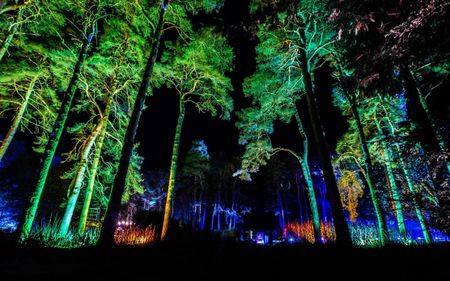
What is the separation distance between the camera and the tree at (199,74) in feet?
35.0

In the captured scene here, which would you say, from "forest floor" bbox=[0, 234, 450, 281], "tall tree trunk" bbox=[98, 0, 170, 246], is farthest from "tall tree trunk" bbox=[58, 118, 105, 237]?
"forest floor" bbox=[0, 234, 450, 281]

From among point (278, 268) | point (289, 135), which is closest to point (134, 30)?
point (278, 268)

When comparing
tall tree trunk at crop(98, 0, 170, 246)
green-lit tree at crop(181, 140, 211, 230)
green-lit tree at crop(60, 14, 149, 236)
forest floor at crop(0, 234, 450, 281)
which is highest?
green-lit tree at crop(181, 140, 211, 230)

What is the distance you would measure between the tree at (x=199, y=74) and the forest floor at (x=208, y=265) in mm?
5658

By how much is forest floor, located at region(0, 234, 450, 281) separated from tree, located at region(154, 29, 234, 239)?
223 inches

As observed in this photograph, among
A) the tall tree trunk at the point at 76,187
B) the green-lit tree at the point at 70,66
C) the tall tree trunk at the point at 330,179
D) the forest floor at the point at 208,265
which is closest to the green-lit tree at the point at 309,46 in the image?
the tall tree trunk at the point at 330,179

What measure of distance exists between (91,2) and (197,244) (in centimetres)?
1057

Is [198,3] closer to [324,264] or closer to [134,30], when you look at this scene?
[134,30]

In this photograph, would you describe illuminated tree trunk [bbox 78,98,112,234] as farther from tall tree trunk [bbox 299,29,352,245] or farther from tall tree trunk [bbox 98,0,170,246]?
tall tree trunk [bbox 299,29,352,245]

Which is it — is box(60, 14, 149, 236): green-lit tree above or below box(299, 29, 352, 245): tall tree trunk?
above

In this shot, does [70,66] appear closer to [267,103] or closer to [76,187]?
[76,187]

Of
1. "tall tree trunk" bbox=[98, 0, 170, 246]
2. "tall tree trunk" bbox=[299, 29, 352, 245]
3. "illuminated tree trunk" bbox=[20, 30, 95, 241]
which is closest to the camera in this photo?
"tall tree trunk" bbox=[98, 0, 170, 246]

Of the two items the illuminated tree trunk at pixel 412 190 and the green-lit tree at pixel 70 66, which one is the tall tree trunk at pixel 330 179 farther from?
the green-lit tree at pixel 70 66

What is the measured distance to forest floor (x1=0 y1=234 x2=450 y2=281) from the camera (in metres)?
3.62
